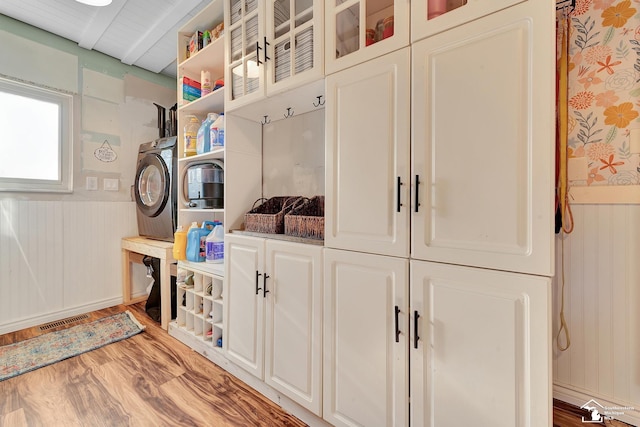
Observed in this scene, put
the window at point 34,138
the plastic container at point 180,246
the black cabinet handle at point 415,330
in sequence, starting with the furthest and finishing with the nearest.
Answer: the window at point 34,138 → the plastic container at point 180,246 → the black cabinet handle at point 415,330

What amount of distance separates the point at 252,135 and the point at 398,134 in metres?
1.18

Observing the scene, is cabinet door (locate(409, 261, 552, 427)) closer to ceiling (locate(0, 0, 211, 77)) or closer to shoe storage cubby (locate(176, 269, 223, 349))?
shoe storage cubby (locate(176, 269, 223, 349))

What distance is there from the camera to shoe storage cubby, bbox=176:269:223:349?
74.6 inches

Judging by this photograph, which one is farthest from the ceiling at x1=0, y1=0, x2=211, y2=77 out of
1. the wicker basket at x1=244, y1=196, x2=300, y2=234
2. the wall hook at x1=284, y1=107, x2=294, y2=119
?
the wicker basket at x1=244, y1=196, x2=300, y2=234

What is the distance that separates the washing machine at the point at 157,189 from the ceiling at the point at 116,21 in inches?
34.8

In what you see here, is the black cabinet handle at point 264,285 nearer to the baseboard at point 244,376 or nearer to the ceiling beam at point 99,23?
the baseboard at point 244,376

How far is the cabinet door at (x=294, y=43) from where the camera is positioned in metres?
1.29

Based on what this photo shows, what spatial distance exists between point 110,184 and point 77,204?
324 millimetres

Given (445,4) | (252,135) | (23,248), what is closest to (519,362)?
(445,4)

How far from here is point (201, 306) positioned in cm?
209

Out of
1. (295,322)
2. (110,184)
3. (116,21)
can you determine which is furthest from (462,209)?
(110,184)

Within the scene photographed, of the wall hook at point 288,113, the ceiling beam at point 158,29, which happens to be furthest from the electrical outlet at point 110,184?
the wall hook at point 288,113

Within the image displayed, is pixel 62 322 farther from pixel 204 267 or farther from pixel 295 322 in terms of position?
pixel 295 322

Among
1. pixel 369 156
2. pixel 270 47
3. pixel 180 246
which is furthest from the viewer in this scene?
pixel 180 246
